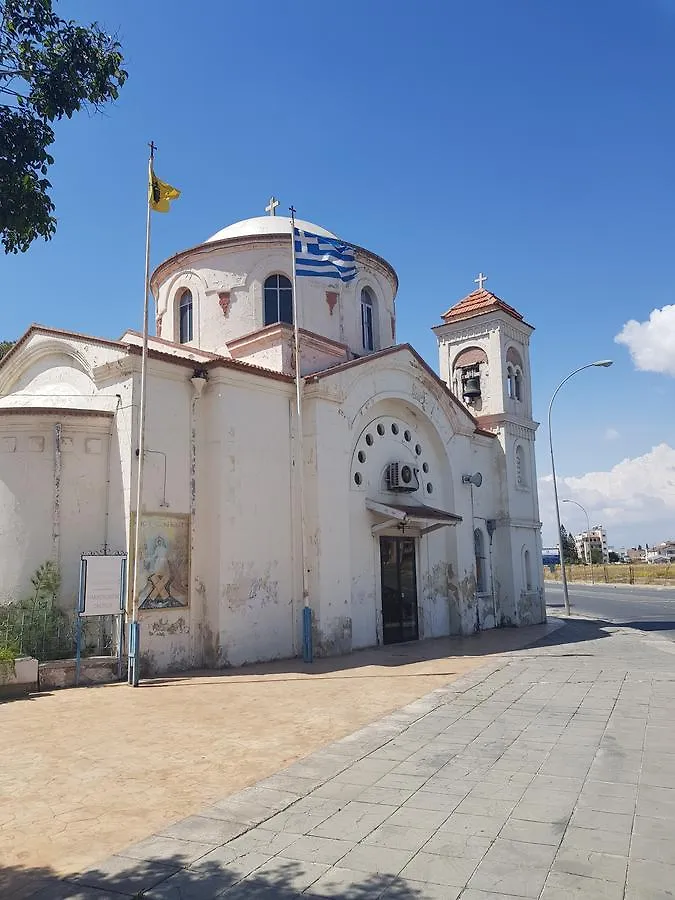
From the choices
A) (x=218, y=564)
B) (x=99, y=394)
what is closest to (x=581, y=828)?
(x=218, y=564)

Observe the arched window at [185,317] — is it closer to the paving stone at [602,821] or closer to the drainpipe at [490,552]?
the drainpipe at [490,552]

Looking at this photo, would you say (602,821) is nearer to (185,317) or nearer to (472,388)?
(185,317)

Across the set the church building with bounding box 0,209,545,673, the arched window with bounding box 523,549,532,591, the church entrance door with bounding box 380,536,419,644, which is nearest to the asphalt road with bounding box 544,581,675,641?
the arched window with bounding box 523,549,532,591

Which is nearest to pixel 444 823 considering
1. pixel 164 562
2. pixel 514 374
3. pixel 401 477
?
pixel 164 562

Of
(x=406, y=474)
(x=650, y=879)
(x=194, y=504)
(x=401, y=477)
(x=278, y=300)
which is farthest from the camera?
(x=278, y=300)

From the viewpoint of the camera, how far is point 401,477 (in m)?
18.2

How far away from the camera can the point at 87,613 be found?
450 inches

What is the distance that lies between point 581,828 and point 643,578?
56611mm

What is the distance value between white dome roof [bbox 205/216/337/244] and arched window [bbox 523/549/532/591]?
12.7 m

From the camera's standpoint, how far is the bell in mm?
25250

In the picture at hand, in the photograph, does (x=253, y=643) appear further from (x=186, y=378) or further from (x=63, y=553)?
(x=186, y=378)

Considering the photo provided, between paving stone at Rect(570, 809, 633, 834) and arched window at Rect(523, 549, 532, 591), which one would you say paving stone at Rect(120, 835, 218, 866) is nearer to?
paving stone at Rect(570, 809, 633, 834)

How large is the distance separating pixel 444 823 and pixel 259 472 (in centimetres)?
1009

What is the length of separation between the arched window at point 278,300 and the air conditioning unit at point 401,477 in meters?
5.00
